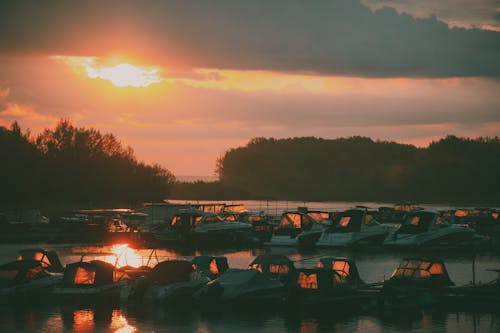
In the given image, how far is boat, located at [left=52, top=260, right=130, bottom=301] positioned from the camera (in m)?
42.9

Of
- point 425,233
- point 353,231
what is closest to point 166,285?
point 353,231

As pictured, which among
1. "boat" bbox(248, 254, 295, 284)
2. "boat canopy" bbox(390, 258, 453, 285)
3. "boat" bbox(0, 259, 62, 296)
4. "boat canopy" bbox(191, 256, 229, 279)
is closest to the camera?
"boat canopy" bbox(390, 258, 453, 285)

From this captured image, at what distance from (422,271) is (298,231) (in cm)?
2838

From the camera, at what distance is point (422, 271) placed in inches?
1718

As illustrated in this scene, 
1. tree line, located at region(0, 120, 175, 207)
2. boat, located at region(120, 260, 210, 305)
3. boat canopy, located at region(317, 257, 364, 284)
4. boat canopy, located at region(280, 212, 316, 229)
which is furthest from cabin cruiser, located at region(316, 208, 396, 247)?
tree line, located at region(0, 120, 175, 207)

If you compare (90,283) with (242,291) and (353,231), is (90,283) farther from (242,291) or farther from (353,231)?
(353,231)

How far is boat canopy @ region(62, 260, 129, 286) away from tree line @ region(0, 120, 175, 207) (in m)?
78.9

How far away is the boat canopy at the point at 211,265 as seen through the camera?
157 ft

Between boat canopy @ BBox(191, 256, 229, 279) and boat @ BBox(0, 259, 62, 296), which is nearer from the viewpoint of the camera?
boat @ BBox(0, 259, 62, 296)

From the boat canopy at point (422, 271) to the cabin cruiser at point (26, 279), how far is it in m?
16.0

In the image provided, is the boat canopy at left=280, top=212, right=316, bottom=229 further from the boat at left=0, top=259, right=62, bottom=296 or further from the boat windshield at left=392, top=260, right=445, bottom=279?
the boat at left=0, top=259, right=62, bottom=296

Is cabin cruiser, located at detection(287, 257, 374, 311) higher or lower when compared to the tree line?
lower

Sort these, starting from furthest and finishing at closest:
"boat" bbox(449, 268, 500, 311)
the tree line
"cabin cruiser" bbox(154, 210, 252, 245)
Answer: the tree line
"cabin cruiser" bbox(154, 210, 252, 245)
"boat" bbox(449, 268, 500, 311)

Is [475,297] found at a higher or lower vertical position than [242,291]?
lower
